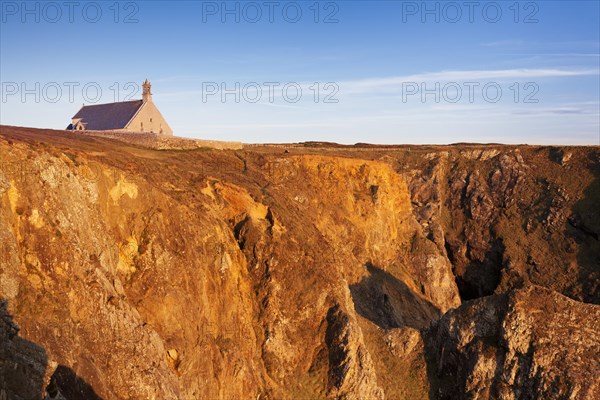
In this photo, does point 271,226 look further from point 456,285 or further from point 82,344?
point 456,285

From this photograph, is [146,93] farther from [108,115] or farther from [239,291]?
[239,291]

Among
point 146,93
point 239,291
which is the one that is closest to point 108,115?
point 146,93

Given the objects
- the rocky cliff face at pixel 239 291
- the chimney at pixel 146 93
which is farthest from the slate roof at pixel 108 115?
the rocky cliff face at pixel 239 291

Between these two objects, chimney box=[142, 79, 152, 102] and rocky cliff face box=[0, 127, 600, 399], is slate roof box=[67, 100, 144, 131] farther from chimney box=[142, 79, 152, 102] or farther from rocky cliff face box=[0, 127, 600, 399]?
rocky cliff face box=[0, 127, 600, 399]

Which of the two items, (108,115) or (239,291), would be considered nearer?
(239,291)

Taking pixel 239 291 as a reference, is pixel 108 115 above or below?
above

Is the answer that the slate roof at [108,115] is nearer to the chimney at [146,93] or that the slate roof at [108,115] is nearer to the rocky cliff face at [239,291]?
the chimney at [146,93]
